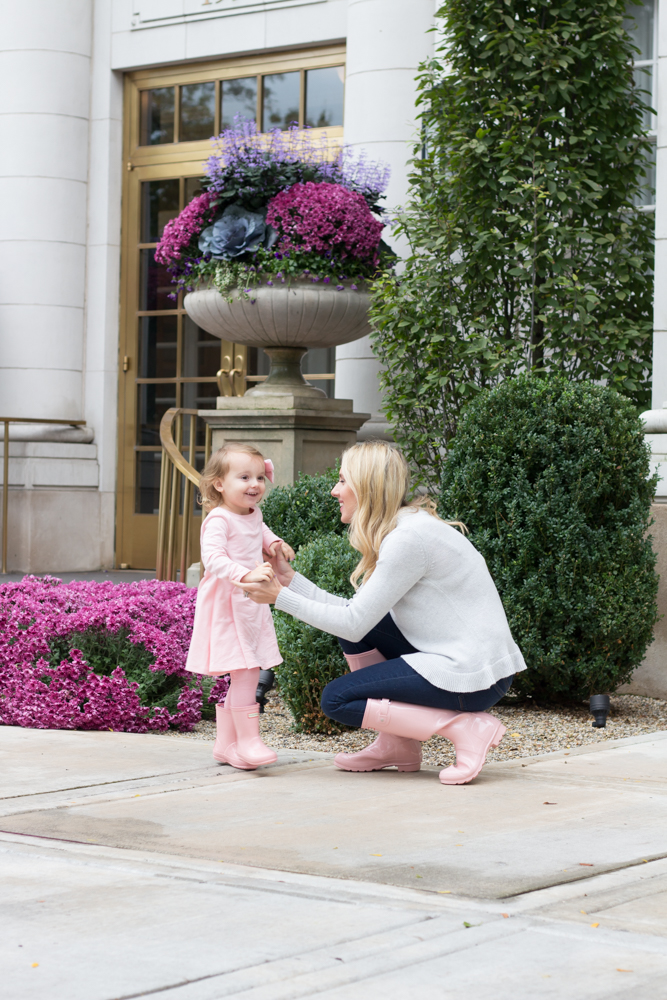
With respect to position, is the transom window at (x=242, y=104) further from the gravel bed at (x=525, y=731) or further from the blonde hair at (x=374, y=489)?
the blonde hair at (x=374, y=489)

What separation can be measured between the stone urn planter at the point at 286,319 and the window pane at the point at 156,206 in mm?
3179

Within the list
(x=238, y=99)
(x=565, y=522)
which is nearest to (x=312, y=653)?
(x=565, y=522)

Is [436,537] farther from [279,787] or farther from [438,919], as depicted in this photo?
[438,919]

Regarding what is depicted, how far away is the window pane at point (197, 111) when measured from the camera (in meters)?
11.7

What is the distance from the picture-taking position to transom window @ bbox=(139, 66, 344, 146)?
1115 cm

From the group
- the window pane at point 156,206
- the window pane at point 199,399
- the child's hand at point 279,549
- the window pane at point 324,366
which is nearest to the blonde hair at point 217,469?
the child's hand at point 279,549

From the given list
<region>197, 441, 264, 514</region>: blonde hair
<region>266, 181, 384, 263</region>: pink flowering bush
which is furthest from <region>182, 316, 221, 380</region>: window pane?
<region>197, 441, 264, 514</region>: blonde hair

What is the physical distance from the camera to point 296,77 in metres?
11.3

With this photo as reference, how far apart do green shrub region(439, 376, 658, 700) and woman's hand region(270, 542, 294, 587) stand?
152cm

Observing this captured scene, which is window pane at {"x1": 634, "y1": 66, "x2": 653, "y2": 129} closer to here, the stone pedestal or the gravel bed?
the stone pedestal

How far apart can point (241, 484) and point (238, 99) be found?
25.2 ft

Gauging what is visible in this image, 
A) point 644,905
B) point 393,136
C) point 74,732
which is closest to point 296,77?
point 393,136

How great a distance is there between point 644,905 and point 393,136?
7.83 m

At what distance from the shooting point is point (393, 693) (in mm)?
4664
